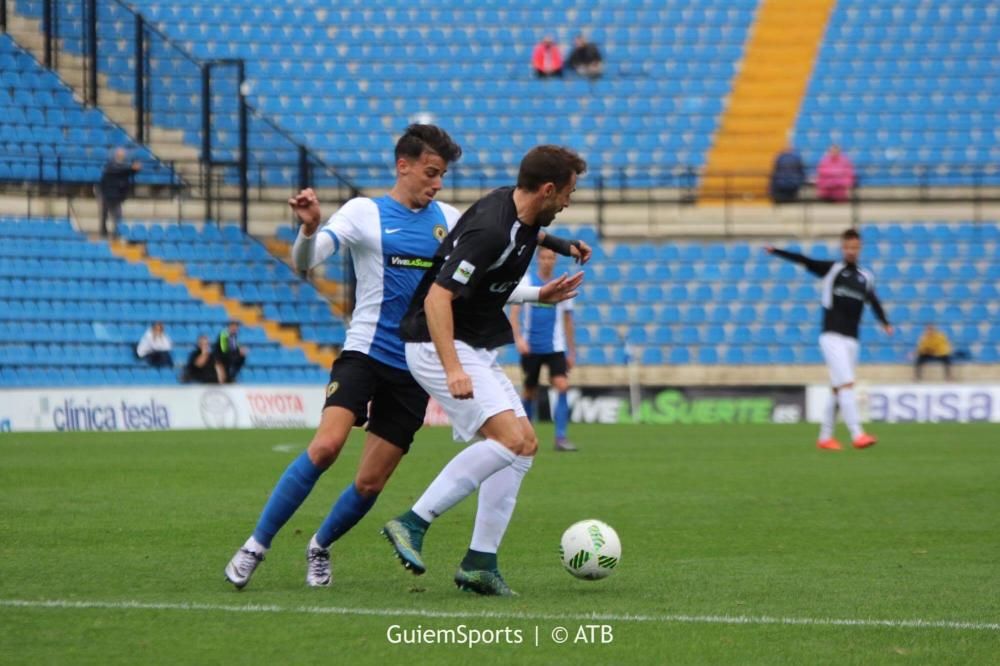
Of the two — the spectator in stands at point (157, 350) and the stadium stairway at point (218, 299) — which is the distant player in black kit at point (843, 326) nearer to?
the stadium stairway at point (218, 299)

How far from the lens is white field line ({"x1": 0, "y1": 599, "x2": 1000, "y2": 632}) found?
21.6 ft

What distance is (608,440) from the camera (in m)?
20.0

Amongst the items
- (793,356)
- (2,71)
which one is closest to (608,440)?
(793,356)

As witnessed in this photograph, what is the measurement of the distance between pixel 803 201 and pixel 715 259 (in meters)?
1.78

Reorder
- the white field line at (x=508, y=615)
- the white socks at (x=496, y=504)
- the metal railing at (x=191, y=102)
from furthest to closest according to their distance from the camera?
the metal railing at (x=191, y=102) → the white socks at (x=496, y=504) → the white field line at (x=508, y=615)

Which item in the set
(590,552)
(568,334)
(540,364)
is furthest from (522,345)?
(590,552)

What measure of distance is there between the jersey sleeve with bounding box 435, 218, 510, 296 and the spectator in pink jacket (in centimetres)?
2284

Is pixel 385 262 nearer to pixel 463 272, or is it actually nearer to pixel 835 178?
pixel 463 272

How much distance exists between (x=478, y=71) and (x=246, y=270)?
Result: 7.23 m

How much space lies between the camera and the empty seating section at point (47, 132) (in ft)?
88.6

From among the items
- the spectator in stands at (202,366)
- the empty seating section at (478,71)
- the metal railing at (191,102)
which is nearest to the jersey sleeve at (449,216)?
the spectator in stands at (202,366)

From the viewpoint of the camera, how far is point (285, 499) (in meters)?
7.62

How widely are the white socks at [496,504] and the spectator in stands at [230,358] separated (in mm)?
17356

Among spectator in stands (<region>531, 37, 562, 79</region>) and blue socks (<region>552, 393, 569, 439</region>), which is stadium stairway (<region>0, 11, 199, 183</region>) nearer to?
spectator in stands (<region>531, 37, 562, 79</region>)
